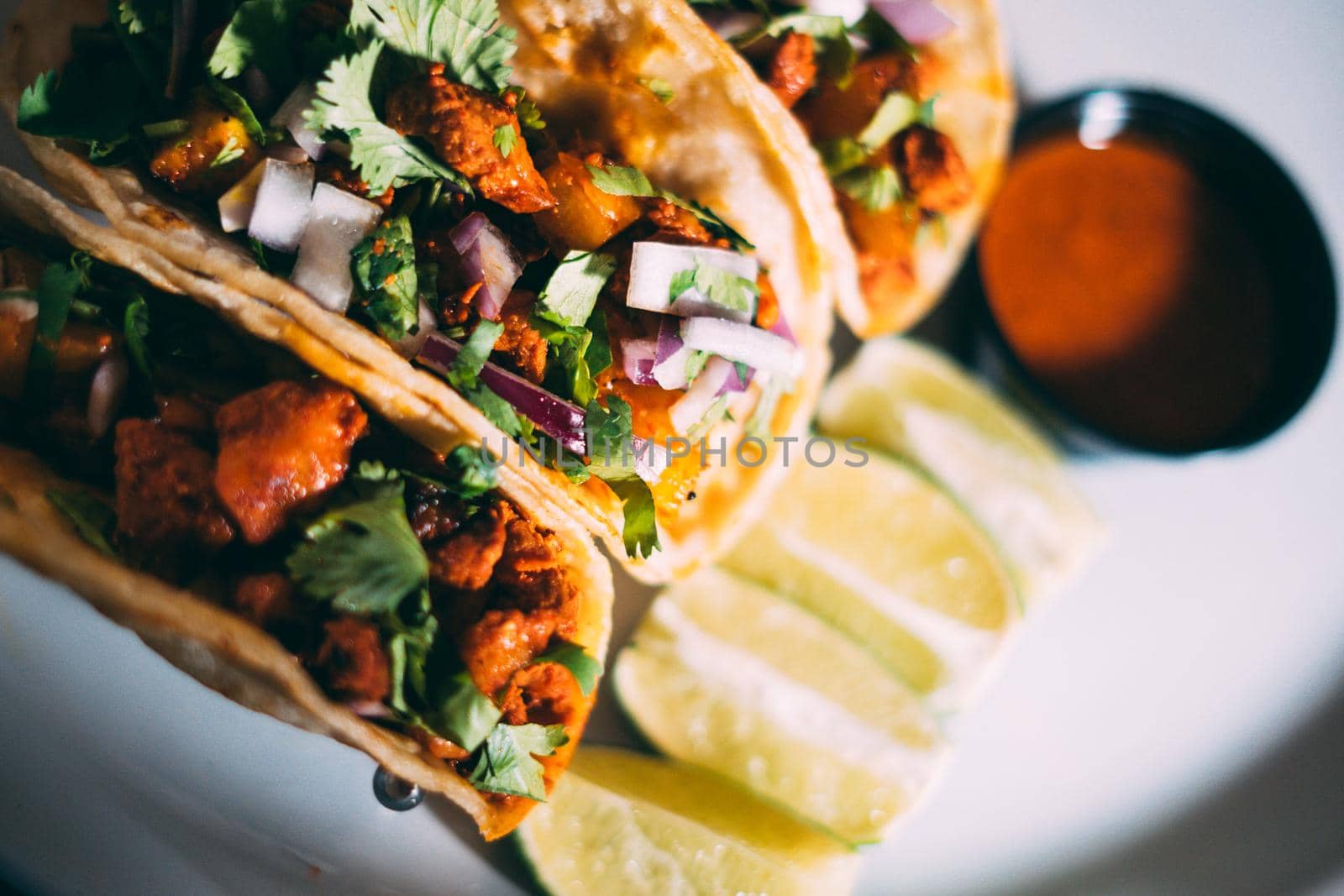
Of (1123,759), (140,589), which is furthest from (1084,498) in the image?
(140,589)

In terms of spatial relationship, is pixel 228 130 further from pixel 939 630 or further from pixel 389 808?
pixel 939 630

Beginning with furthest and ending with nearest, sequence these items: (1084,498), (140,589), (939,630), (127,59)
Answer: (1084,498), (939,630), (127,59), (140,589)

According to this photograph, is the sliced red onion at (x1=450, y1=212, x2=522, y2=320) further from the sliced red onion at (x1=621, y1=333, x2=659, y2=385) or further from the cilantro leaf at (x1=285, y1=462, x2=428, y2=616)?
the cilantro leaf at (x1=285, y1=462, x2=428, y2=616)

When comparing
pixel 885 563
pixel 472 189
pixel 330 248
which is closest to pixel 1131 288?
pixel 885 563

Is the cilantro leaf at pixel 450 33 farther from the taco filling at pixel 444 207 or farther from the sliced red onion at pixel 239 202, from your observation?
the sliced red onion at pixel 239 202

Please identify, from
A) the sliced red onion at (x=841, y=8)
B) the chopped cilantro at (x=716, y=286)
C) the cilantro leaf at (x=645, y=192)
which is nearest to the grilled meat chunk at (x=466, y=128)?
the cilantro leaf at (x=645, y=192)

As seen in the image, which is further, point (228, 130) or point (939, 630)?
point (939, 630)
